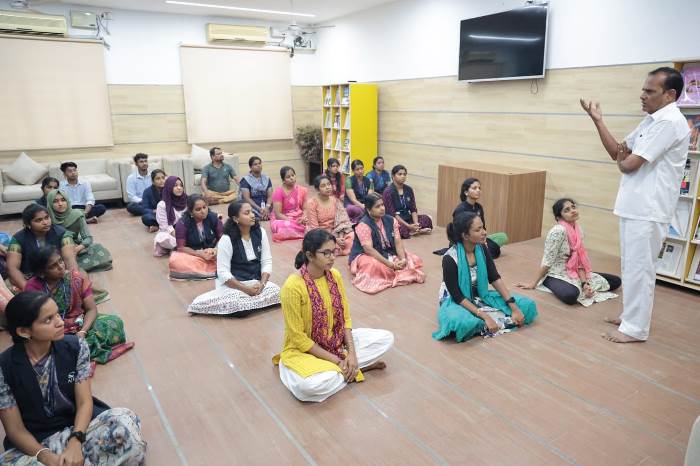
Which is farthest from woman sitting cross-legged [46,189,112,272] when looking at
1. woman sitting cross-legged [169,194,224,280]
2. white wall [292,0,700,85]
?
white wall [292,0,700,85]

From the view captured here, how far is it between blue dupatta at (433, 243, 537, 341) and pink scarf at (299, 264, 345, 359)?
907 mm

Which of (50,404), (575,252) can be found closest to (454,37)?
(575,252)

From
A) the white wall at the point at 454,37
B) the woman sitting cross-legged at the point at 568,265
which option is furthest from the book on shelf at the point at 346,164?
the woman sitting cross-legged at the point at 568,265

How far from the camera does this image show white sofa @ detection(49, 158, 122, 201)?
A: 8.17 meters

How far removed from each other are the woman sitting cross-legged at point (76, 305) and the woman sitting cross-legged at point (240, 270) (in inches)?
29.2

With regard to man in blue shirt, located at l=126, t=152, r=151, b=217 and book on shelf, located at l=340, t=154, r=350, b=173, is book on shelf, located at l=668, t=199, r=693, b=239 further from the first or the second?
man in blue shirt, located at l=126, t=152, r=151, b=217

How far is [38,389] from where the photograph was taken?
6.91 ft

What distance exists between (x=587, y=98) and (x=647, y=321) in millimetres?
3064

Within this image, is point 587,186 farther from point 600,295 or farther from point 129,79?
point 129,79

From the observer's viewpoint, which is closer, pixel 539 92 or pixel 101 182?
pixel 539 92

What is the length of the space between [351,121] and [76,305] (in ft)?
21.1

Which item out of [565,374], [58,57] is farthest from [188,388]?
[58,57]

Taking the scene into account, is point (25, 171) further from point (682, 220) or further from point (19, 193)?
point (682, 220)

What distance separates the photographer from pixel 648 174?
327 centimetres
